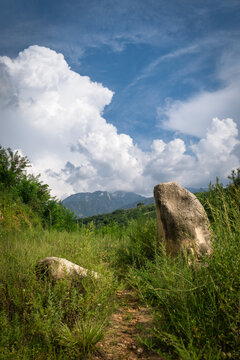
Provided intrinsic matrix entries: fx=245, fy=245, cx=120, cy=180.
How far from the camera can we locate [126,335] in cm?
308

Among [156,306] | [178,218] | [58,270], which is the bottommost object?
[156,306]

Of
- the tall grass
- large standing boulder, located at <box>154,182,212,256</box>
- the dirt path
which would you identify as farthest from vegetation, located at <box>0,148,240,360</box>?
large standing boulder, located at <box>154,182,212,256</box>

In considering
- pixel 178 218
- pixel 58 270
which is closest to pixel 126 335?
pixel 58 270

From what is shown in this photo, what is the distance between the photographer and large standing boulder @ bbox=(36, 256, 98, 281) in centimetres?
357

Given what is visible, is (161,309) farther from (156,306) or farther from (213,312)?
(213,312)

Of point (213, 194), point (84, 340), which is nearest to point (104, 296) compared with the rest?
point (84, 340)

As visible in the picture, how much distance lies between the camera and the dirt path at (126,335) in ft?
8.70

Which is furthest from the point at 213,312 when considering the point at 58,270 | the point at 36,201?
the point at 36,201

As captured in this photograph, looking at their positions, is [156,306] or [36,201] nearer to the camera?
[156,306]

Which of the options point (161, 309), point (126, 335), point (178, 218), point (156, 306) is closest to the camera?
point (161, 309)

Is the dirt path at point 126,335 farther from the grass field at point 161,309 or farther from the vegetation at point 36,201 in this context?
the vegetation at point 36,201

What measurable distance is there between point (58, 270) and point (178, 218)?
9.15 feet

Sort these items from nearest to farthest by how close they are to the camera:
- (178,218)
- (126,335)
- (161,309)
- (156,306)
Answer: (161,309)
(126,335)
(156,306)
(178,218)

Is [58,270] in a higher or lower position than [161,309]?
higher
